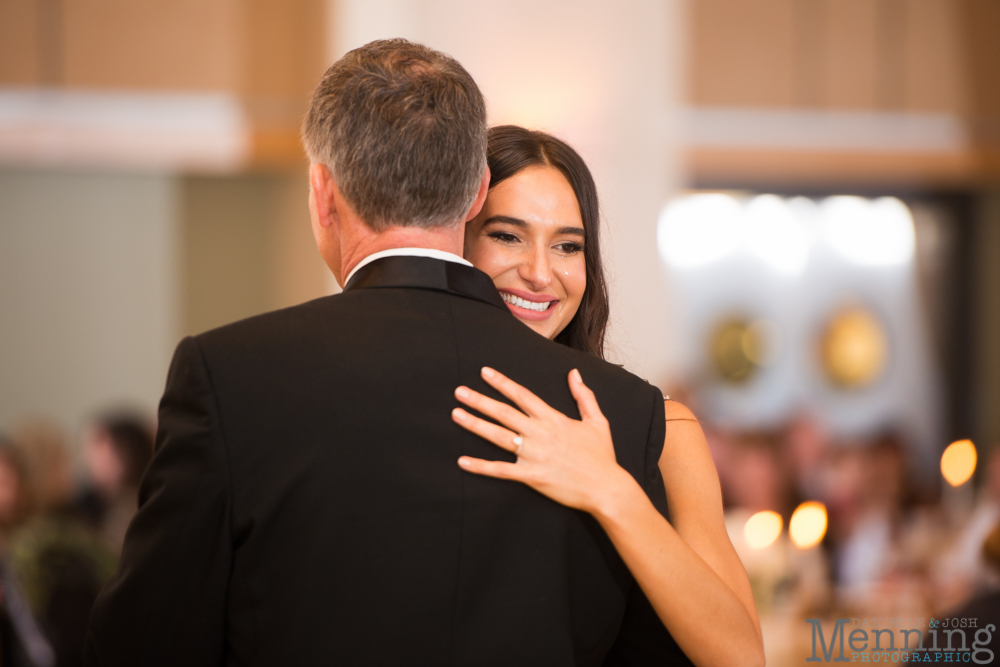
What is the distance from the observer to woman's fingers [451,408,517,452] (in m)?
1.13

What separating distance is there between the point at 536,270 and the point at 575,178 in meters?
0.23

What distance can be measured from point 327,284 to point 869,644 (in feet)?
11.4

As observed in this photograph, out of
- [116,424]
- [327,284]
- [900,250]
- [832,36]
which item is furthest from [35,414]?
[900,250]

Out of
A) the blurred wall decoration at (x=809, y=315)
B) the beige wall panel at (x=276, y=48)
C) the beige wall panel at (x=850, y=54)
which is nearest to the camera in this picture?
the beige wall panel at (x=276, y=48)

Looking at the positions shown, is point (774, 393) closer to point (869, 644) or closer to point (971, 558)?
point (971, 558)

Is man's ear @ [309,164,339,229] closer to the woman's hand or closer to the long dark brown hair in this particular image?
the woman's hand

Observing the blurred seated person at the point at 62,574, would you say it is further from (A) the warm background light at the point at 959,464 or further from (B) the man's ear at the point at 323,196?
(A) the warm background light at the point at 959,464

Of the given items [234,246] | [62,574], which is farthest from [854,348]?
[62,574]

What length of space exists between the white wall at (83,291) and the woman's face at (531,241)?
17.4 ft

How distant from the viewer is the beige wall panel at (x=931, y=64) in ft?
21.7

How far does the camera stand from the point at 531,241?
6.04ft

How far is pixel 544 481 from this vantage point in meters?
1.16

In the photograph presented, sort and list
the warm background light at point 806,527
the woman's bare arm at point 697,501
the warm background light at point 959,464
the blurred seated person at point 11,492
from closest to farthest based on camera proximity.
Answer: the woman's bare arm at point 697,501 → the warm background light at point 959,464 → the warm background light at point 806,527 → the blurred seated person at point 11,492

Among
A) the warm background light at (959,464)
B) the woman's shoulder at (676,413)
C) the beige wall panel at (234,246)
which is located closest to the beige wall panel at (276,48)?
the beige wall panel at (234,246)
